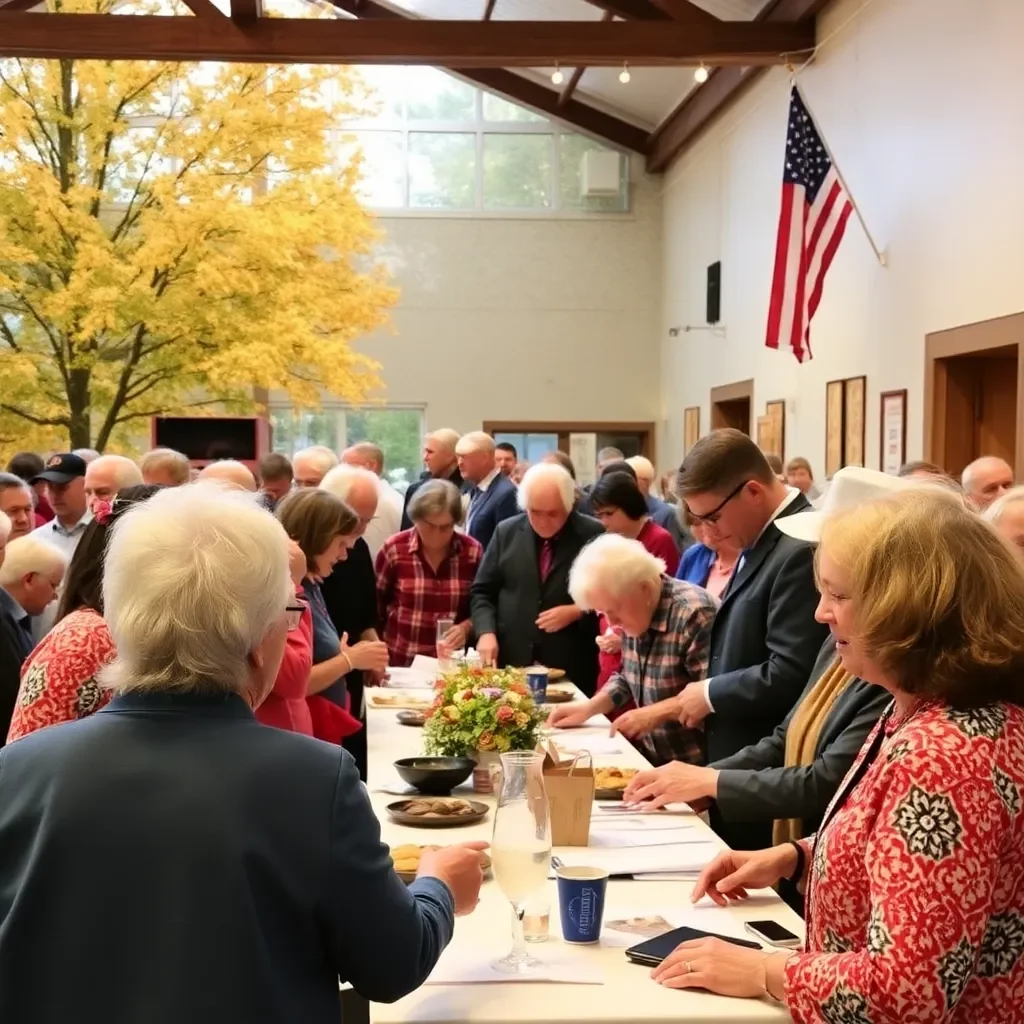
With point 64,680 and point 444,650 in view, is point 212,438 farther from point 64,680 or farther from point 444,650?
point 64,680

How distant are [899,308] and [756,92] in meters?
4.29

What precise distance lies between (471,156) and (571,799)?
1424 cm

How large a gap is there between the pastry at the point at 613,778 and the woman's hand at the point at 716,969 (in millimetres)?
1194

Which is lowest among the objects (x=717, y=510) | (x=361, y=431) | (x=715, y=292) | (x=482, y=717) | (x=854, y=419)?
(x=482, y=717)

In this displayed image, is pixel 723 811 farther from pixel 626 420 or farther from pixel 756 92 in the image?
pixel 626 420

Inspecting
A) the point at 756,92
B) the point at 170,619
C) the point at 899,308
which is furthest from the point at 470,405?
the point at 170,619

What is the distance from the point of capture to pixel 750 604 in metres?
3.53

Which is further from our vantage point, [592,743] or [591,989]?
[592,743]

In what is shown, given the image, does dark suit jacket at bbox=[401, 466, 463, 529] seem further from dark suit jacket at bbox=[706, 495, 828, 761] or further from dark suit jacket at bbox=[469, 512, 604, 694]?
dark suit jacket at bbox=[706, 495, 828, 761]

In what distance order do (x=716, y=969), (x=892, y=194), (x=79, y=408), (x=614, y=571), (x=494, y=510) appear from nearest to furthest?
(x=716, y=969) < (x=614, y=571) < (x=494, y=510) < (x=892, y=194) < (x=79, y=408)

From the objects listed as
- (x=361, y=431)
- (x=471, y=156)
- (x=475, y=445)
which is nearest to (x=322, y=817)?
(x=475, y=445)

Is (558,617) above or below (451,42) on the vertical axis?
below

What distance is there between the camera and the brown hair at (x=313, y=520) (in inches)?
162

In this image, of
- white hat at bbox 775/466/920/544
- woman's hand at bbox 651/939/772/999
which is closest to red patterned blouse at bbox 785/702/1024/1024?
woman's hand at bbox 651/939/772/999
